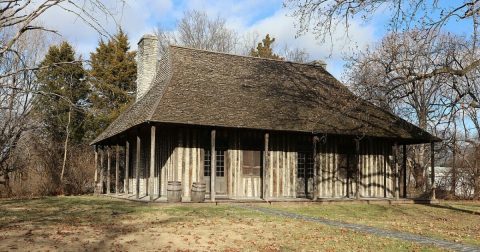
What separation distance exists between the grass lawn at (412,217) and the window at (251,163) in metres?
2.87

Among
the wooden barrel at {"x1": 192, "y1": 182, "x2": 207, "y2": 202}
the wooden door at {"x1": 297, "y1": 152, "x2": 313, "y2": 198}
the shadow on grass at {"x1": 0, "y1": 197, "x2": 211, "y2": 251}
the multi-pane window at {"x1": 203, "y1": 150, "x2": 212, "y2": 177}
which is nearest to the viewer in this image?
the shadow on grass at {"x1": 0, "y1": 197, "x2": 211, "y2": 251}

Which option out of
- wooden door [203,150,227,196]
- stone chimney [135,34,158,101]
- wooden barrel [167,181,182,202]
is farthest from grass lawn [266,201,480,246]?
stone chimney [135,34,158,101]

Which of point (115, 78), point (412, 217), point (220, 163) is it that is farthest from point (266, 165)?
point (115, 78)

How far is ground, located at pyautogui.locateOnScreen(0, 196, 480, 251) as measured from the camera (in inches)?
410

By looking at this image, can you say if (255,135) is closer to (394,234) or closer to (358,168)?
(358,168)

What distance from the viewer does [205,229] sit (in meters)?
12.7

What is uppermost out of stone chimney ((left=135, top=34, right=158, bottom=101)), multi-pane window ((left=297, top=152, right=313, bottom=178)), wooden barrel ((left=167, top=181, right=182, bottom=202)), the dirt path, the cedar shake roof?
stone chimney ((left=135, top=34, right=158, bottom=101))

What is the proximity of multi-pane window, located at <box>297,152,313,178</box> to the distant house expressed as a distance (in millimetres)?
53

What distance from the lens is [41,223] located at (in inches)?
518

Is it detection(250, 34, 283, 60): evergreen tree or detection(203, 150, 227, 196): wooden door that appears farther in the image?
detection(250, 34, 283, 60): evergreen tree

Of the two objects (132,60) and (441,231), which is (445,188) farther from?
(132,60)

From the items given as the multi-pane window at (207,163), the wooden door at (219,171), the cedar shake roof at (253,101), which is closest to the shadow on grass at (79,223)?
the cedar shake roof at (253,101)

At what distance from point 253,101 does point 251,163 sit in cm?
297

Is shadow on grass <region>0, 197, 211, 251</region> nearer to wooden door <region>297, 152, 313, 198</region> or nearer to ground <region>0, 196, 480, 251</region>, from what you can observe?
ground <region>0, 196, 480, 251</region>
